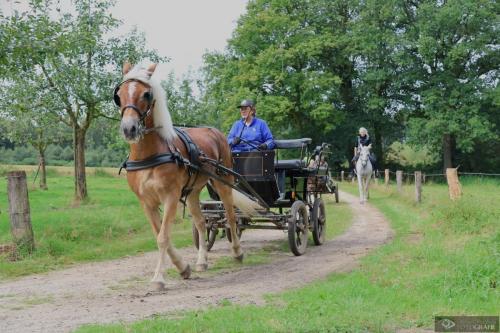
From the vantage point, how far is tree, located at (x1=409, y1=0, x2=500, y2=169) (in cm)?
3011

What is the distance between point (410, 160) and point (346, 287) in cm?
3629

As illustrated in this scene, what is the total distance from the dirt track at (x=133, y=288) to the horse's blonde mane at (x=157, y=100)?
6.23 feet

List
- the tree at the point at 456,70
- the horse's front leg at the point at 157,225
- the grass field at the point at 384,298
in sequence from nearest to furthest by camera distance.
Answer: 1. the grass field at the point at 384,298
2. the horse's front leg at the point at 157,225
3. the tree at the point at 456,70

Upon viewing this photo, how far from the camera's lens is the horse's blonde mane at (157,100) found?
6.36 meters

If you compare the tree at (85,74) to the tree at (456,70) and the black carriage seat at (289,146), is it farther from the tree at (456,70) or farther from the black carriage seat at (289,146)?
the tree at (456,70)

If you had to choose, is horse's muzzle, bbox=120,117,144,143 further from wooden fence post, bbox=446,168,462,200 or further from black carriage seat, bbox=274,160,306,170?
wooden fence post, bbox=446,168,462,200

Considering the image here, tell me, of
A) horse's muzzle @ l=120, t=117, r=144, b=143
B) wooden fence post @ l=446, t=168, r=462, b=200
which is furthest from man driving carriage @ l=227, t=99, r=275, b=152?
wooden fence post @ l=446, t=168, r=462, b=200

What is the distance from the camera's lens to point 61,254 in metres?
9.00

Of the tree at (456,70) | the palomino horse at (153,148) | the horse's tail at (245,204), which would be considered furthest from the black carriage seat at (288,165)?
the tree at (456,70)

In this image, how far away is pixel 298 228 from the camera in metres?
8.90

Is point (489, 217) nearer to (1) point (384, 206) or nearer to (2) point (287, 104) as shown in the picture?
(1) point (384, 206)

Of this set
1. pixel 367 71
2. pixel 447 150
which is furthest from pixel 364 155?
pixel 367 71

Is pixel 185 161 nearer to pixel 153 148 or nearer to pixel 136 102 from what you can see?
pixel 153 148

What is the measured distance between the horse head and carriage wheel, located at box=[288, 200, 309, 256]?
3071 mm
